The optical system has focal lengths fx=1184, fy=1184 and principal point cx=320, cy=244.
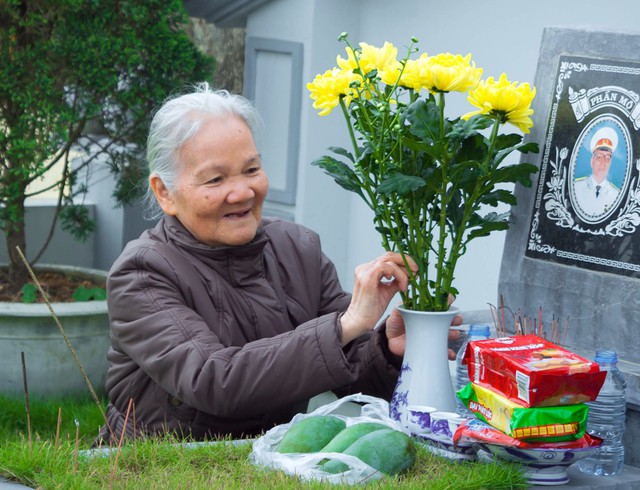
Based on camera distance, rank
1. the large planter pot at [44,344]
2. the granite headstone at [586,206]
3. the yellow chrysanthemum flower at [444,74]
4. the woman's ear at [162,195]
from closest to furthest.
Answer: the yellow chrysanthemum flower at [444,74] → the granite headstone at [586,206] → the woman's ear at [162,195] → the large planter pot at [44,344]

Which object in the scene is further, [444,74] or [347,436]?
[444,74]

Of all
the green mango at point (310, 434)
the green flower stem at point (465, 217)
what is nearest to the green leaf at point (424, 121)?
the green flower stem at point (465, 217)

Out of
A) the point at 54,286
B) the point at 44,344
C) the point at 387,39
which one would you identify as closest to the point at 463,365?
the point at 387,39

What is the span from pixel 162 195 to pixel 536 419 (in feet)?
4.05

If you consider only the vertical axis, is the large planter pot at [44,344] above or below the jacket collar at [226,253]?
below

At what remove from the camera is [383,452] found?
2.31m

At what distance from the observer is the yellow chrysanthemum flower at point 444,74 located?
8.19 feet

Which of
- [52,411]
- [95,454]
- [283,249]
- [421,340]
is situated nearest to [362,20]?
[52,411]

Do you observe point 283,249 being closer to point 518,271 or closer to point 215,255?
point 215,255

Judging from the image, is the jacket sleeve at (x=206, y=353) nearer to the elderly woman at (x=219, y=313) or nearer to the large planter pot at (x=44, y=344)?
the elderly woman at (x=219, y=313)

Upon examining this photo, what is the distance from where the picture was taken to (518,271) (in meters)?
3.03

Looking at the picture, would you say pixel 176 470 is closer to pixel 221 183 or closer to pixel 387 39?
pixel 221 183

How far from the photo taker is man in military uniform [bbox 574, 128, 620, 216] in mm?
2781

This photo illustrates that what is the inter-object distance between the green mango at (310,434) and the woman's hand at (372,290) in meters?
0.24
